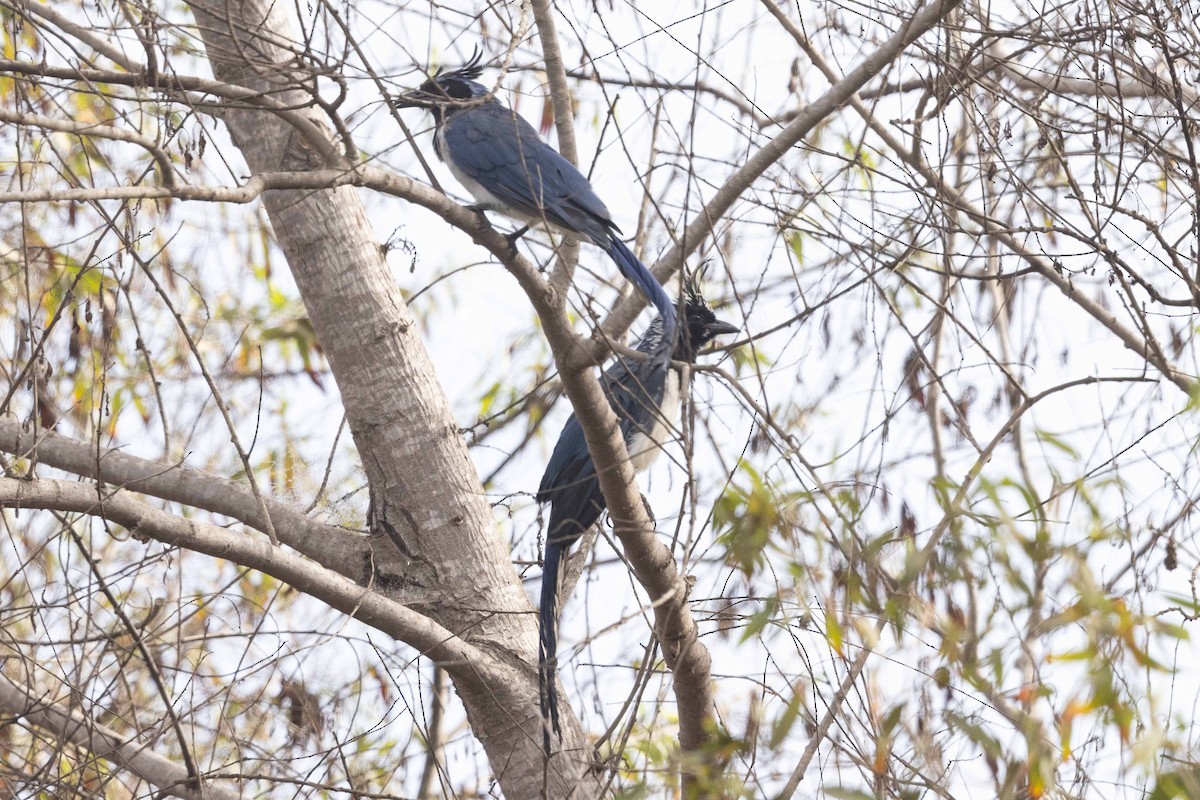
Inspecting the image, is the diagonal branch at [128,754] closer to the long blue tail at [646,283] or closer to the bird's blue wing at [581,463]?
the bird's blue wing at [581,463]

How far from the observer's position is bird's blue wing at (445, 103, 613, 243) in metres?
4.81

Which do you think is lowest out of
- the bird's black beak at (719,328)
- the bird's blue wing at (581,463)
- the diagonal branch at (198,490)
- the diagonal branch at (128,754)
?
the diagonal branch at (128,754)

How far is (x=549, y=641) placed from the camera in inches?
173

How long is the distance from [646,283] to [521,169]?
96 centimetres

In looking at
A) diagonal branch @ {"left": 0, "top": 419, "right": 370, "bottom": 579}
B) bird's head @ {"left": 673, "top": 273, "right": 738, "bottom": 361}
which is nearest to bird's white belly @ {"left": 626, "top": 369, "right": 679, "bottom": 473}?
bird's head @ {"left": 673, "top": 273, "right": 738, "bottom": 361}

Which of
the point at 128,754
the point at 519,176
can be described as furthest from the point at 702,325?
the point at 128,754

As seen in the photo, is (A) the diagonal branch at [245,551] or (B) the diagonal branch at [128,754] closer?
(A) the diagonal branch at [245,551]

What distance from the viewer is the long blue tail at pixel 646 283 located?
441 cm

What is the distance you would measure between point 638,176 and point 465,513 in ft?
5.34

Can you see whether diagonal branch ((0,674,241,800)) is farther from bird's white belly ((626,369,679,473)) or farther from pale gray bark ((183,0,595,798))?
bird's white belly ((626,369,679,473))

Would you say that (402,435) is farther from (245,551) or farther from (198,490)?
(245,551)

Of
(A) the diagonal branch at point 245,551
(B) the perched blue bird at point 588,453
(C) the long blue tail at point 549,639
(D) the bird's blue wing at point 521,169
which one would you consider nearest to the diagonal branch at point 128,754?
(A) the diagonal branch at point 245,551

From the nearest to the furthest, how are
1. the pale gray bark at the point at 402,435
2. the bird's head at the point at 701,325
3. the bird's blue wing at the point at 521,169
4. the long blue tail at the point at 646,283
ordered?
the pale gray bark at the point at 402,435 < the long blue tail at the point at 646,283 < the bird's blue wing at the point at 521,169 < the bird's head at the point at 701,325

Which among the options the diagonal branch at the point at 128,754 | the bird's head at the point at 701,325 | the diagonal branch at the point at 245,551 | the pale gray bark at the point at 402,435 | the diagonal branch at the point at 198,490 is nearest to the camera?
the diagonal branch at the point at 245,551
